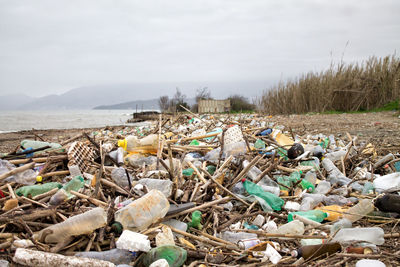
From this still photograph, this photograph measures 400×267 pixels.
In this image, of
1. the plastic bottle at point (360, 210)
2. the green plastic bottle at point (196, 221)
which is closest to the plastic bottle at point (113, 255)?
the green plastic bottle at point (196, 221)

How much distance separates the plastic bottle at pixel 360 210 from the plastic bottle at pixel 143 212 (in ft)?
4.27

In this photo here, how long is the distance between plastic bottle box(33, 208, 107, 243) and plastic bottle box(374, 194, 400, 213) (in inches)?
74.1

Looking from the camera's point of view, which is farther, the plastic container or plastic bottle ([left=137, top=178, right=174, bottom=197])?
plastic bottle ([left=137, top=178, right=174, bottom=197])

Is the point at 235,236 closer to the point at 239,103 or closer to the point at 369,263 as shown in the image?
the point at 369,263

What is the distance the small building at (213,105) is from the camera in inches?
867

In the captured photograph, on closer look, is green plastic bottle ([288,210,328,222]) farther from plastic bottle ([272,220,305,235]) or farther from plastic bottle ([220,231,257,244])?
plastic bottle ([220,231,257,244])

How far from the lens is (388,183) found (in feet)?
8.15

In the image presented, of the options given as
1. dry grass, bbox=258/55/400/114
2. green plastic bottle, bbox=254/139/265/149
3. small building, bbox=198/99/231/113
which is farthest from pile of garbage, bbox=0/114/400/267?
small building, bbox=198/99/231/113

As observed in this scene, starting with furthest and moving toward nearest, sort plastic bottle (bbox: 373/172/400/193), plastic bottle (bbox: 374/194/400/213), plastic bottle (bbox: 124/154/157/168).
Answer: plastic bottle (bbox: 124/154/157/168), plastic bottle (bbox: 373/172/400/193), plastic bottle (bbox: 374/194/400/213)

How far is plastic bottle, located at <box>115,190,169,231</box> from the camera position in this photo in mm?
1648

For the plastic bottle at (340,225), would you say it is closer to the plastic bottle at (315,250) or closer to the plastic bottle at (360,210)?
the plastic bottle at (360,210)

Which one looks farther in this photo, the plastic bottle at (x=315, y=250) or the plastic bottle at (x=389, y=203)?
the plastic bottle at (x=389, y=203)

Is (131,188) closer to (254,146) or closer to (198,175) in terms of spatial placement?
(198,175)

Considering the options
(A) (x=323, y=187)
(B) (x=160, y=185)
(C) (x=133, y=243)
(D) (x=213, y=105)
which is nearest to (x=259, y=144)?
(A) (x=323, y=187)
